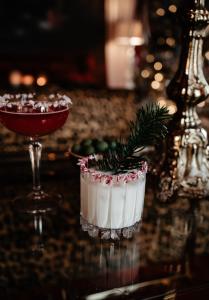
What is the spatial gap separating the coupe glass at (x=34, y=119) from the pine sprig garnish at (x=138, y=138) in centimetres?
18

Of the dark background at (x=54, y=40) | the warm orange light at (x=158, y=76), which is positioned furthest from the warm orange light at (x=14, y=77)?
the warm orange light at (x=158, y=76)

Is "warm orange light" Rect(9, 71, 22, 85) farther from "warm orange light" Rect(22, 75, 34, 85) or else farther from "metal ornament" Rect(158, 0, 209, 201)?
"metal ornament" Rect(158, 0, 209, 201)

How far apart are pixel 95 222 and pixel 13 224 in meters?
0.18

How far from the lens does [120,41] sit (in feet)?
11.8

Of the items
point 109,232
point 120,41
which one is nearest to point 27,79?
point 120,41

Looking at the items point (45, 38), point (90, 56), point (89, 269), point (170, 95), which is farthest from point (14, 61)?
point (89, 269)

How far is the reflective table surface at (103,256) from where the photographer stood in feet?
2.24

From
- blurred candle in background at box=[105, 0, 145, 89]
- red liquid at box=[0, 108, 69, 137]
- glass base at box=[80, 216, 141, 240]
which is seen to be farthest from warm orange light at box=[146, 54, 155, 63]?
glass base at box=[80, 216, 141, 240]

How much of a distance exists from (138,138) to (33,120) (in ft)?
0.77


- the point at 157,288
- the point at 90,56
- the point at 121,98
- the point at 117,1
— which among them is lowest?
the point at 157,288

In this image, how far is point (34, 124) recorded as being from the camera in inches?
34.9

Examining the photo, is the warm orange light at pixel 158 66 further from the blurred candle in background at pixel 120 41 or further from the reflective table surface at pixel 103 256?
the reflective table surface at pixel 103 256

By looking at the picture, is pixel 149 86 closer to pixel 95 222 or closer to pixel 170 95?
pixel 170 95

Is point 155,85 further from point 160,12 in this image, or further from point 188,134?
point 188,134
